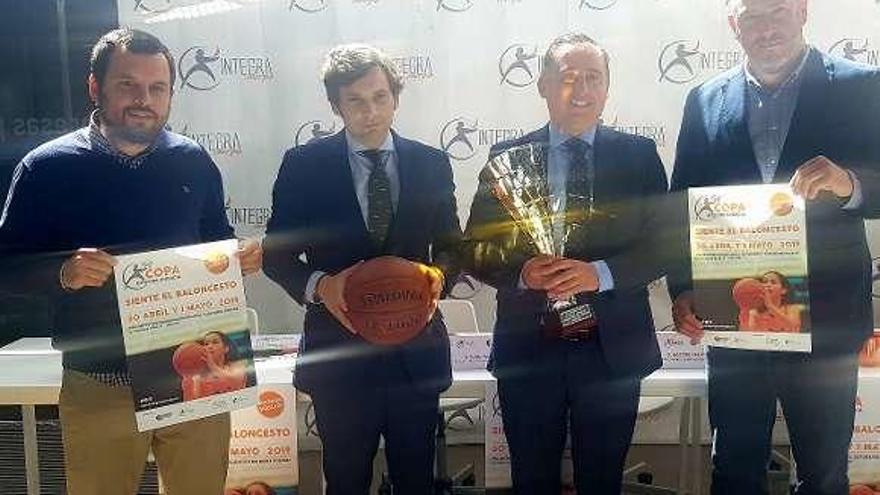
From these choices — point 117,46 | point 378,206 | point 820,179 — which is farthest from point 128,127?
point 820,179

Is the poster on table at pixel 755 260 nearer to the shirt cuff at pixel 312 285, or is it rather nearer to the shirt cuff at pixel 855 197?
the shirt cuff at pixel 855 197

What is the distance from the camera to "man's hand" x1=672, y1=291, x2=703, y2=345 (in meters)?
2.44

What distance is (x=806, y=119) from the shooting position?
2.30 meters

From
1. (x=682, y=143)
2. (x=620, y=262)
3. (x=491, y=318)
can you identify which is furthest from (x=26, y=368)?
(x=682, y=143)

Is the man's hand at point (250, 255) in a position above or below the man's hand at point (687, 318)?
above

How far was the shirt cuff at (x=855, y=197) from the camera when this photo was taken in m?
2.26

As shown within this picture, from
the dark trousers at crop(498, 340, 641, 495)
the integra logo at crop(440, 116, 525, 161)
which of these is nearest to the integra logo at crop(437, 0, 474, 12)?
the integra logo at crop(440, 116, 525, 161)

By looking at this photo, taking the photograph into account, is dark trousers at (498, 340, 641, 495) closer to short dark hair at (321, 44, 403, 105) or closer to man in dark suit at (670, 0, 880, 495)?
man in dark suit at (670, 0, 880, 495)

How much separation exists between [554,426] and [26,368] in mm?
2046

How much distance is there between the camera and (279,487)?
3004mm

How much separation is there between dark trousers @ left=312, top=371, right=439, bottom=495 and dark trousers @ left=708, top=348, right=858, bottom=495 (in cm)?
86

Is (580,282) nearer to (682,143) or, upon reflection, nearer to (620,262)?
(620,262)

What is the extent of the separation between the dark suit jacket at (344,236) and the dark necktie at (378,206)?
24mm

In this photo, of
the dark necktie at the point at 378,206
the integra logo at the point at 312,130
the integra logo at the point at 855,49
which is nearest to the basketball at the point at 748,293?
the dark necktie at the point at 378,206
